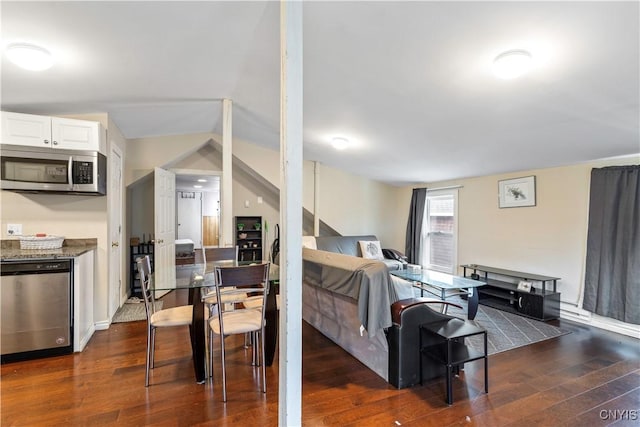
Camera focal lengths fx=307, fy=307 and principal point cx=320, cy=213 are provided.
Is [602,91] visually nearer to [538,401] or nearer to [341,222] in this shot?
[538,401]

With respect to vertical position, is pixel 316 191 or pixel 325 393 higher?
pixel 316 191

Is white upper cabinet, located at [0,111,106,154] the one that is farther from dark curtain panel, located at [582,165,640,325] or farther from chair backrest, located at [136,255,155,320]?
dark curtain panel, located at [582,165,640,325]

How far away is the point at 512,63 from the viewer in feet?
6.72

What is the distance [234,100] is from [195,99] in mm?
450

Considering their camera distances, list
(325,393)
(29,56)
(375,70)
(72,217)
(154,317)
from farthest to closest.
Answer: (72,217), (375,70), (154,317), (325,393), (29,56)

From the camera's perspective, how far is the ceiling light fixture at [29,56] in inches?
77.6

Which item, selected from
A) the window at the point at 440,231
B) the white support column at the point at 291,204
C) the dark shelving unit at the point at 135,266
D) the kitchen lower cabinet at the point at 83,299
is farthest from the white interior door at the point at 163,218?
the window at the point at 440,231

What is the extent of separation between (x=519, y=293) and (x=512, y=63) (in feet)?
9.98

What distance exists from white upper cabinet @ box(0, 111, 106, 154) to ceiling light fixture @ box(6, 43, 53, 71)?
834 mm

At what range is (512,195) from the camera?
14.7 feet

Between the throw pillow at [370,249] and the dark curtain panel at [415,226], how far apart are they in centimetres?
76

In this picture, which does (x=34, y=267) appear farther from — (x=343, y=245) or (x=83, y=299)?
(x=343, y=245)

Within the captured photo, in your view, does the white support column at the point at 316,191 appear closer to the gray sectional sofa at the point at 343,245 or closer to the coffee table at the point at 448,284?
the gray sectional sofa at the point at 343,245

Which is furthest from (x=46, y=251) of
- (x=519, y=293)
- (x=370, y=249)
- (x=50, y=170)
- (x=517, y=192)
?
(x=517, y=192)
